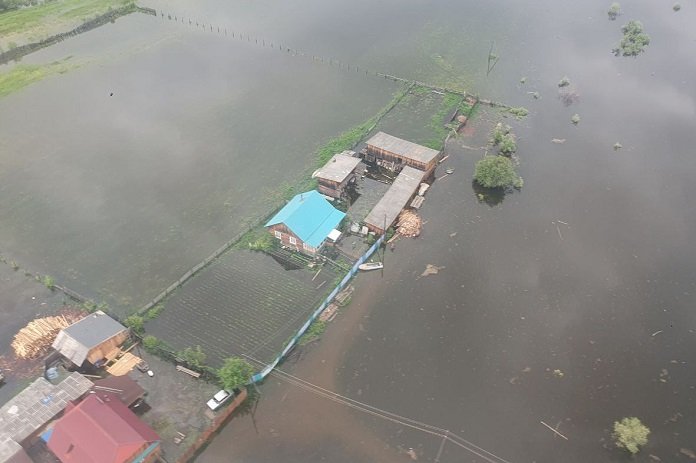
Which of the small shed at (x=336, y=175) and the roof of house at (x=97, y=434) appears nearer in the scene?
the roof of house at (x=97, y=434)

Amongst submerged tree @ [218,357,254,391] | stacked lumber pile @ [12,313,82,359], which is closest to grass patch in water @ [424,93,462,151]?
submerged tree @ [218,357,254,391]

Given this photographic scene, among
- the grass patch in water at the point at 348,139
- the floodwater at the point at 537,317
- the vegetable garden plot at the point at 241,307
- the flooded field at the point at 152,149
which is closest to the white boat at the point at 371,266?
the floodwater at the point at 537,317

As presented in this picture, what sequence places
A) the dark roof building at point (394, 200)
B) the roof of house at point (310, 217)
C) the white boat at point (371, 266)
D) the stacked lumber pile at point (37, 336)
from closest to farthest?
the stacked lumber pile at point (37, 336), the roof of house at point (310, 217), the white boat at point (371, 266), the dark roof building at point (394, 200)

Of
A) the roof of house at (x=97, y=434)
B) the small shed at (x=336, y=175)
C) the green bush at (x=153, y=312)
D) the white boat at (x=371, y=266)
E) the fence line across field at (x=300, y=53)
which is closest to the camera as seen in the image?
the roof of house at (x=97, y=434)

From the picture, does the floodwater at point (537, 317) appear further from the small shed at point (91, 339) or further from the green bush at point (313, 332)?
the small shed at point (91, 339)

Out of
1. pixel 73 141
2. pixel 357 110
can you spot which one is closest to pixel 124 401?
pixel 73 141

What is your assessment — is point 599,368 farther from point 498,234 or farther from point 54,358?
point 54,358

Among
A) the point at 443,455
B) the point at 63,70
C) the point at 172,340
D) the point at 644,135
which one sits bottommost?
the point at 443,455
